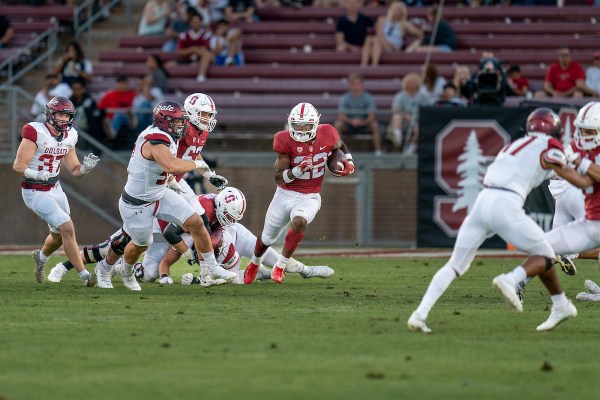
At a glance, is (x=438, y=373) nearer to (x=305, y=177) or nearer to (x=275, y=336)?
(x=275, y=336)

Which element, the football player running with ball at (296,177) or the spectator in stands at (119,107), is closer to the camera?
the football player running with ball at (296,177)

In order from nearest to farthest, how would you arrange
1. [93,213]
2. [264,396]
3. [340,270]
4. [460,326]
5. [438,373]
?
[264,396] → [438,373] → [460,326] → [340,270] → [93,213]

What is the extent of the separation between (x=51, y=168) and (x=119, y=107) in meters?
8.08

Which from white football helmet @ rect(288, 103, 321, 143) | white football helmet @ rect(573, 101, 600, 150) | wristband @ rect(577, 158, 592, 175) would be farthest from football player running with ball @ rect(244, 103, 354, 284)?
wristband @ rect(577, 158, 592, 175)

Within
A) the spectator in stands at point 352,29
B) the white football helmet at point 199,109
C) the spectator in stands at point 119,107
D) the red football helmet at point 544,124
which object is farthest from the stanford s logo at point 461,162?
the red football helmet at point 544,124

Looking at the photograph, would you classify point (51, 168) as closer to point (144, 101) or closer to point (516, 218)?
point (516, 218)

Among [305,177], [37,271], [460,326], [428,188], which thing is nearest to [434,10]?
[428,188]

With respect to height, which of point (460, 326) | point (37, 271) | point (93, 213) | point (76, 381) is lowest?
point (93, 213)

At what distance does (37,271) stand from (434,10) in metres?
10.9

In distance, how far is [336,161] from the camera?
12625mm

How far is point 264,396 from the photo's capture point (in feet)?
20.9

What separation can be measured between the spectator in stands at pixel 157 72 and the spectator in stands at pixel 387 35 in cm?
339

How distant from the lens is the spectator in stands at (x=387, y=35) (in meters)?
21.3

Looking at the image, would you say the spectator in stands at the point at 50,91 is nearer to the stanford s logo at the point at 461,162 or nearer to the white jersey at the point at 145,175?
the stanford s logo at the point at 461,162
